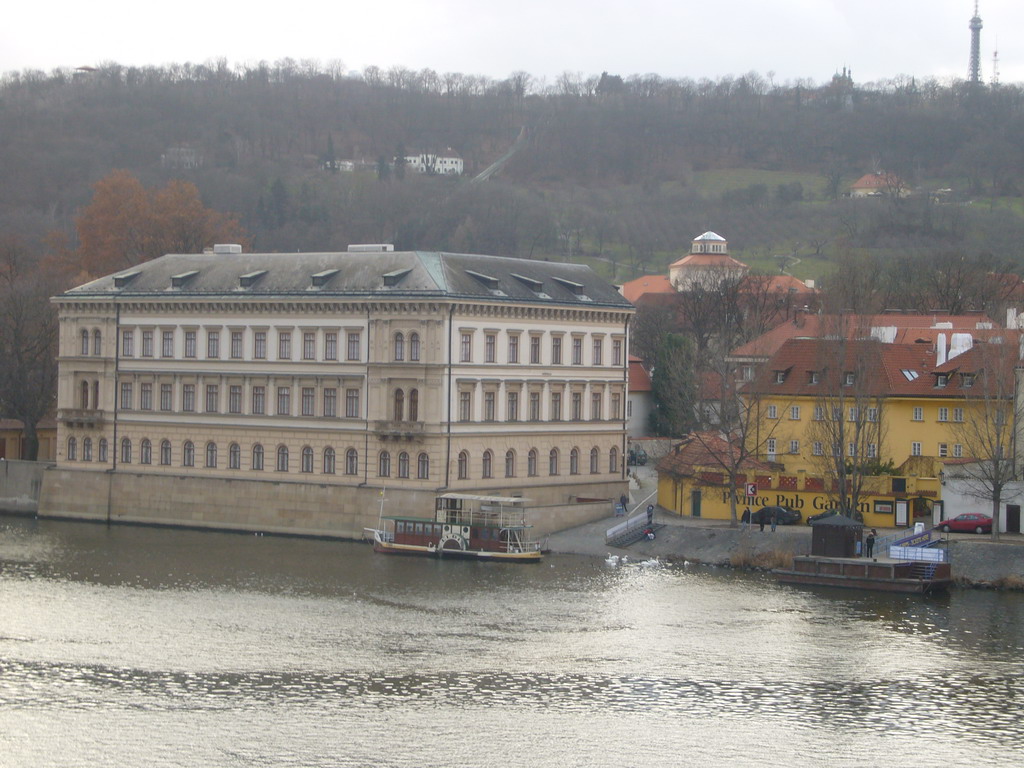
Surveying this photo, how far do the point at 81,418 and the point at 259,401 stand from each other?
9.40 m

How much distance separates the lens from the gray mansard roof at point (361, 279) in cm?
7556

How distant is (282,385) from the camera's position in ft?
255

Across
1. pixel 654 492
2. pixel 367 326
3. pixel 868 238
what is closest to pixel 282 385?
pixel 367 326

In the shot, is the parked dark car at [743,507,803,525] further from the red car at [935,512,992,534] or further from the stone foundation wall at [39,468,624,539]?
the stone foundation wall at [39,468,624,539]

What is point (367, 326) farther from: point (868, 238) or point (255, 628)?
point (868, 238)

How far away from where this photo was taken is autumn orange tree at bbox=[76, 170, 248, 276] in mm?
119500

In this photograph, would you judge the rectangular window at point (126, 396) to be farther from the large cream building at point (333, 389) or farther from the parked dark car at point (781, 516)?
the parked dark car at point (781, 516)

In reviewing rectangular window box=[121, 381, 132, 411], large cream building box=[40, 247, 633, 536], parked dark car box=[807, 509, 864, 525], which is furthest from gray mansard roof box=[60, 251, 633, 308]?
parked dark car box=[807, 509, 864, 525]

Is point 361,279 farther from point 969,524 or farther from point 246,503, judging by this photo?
point 969,524

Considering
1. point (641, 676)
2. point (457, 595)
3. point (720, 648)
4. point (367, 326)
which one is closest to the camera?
point (641, 676)

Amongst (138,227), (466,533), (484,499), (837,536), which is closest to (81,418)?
(484,499)

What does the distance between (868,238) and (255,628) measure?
133457 millimetres

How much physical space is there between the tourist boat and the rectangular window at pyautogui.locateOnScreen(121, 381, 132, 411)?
16.1 m

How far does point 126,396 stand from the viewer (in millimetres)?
82375
